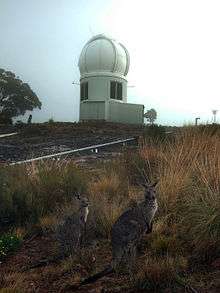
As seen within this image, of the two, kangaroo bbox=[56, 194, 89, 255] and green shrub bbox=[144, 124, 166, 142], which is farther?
green shrub bbox=[144, 124, 166, 142]

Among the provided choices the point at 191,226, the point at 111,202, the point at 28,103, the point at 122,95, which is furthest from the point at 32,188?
the point at 28,103

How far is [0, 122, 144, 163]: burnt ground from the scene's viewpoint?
630 inches

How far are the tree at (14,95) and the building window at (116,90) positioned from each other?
58.5 ft

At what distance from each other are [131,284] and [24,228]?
3.44m

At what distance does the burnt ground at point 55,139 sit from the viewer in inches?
630

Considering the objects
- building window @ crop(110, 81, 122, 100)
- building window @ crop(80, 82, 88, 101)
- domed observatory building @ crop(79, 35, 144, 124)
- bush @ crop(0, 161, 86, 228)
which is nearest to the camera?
bush @ crop(0, 161, 86, 228)

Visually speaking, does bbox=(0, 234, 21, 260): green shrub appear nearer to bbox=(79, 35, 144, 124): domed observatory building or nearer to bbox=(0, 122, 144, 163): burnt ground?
bbox=(0, 122, 144, 163): burnt ground

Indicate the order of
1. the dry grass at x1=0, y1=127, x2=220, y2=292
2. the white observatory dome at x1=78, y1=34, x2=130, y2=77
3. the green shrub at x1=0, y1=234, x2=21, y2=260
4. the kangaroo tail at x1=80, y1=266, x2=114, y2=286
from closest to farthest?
1. the kangaroo tail at x1=80, y1=266, x2=114, y2=286
2. the dry grass at x1=0, y1=127, x2=220, y2=292
3. the green shrub at x1=0, y1=234, x2=21, y2=260
4. the white observatory dome at x1=78, y1=34, x2=130, y2=77

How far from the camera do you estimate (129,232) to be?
5875 millimetres

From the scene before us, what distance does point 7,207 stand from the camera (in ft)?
29.3

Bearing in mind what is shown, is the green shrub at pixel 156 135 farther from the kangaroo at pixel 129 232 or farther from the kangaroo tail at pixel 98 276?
the kangaroo tail at pixel 98 276

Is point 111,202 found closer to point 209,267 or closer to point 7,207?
point 7,207

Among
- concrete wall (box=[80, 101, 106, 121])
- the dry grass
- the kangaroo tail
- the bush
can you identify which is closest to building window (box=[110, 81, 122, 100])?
concrete wall (box=[80, 101, 106, 121])

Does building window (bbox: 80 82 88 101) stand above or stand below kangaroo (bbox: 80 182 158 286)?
above
